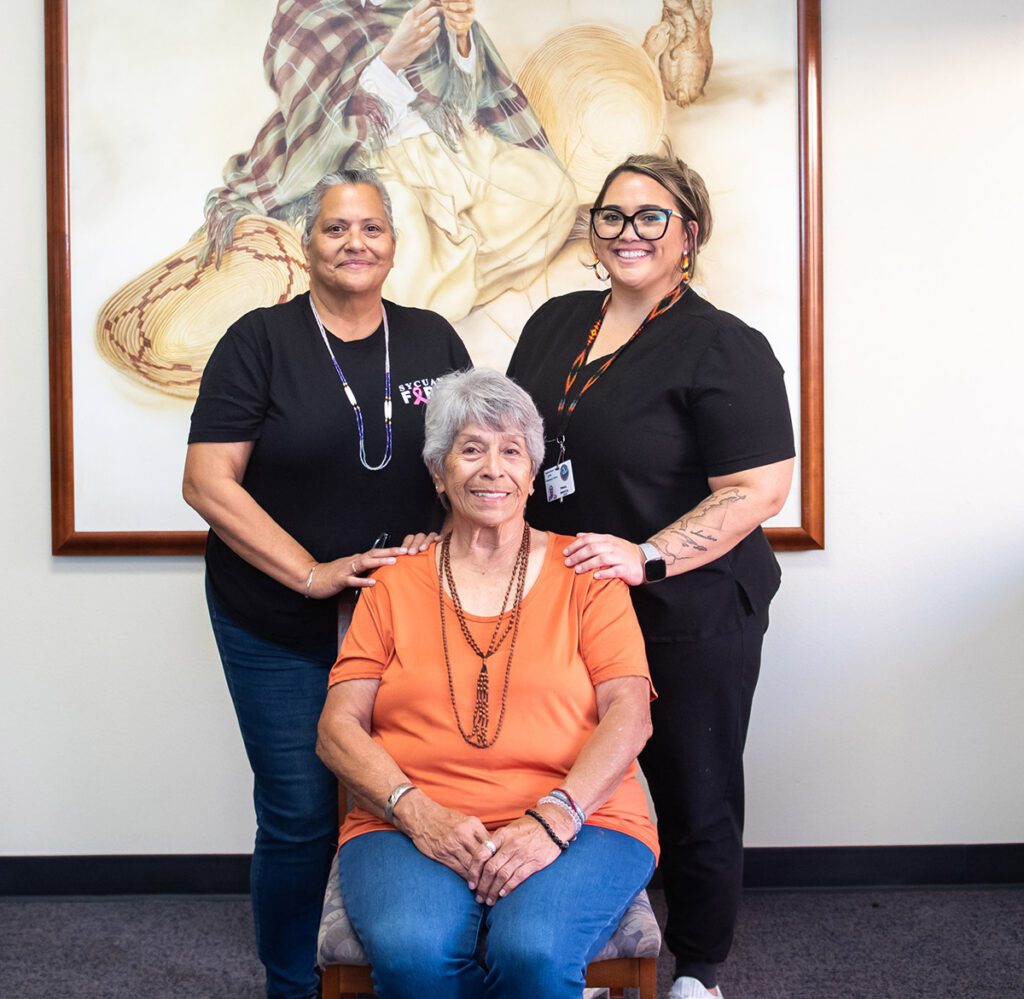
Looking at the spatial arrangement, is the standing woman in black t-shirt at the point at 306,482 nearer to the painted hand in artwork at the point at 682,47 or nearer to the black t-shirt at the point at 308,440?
the black t-shirt at the point at 308,440

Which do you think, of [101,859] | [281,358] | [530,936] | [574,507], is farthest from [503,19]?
[101,859]

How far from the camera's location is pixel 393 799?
1.65 metres

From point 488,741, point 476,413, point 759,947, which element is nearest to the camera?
point 488,741

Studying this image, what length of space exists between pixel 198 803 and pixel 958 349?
7.62 feet

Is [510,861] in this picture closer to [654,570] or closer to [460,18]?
[654,570]

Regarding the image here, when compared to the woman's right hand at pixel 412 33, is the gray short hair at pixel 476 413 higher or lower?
lower

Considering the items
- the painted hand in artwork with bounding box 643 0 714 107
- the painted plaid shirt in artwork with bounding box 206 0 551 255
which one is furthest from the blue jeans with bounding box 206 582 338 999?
the painted hand in artwork with bounding box 643 0 714 107

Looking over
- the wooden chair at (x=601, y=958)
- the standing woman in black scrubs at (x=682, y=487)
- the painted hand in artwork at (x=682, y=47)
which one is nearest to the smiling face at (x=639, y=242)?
the standing woman in black scrubs at (x=682, y=487)

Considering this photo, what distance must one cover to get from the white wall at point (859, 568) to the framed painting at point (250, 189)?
0.30ft

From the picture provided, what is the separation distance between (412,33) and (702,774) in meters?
1.90

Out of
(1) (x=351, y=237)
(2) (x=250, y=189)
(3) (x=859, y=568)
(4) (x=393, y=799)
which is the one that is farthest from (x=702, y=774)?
(2) (x=250, y=189)

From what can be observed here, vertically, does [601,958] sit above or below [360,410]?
below

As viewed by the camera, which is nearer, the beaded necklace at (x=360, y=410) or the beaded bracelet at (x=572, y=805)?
the beaded bracelet at (x=572, y=805)

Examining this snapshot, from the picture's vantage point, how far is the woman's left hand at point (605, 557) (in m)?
1.80
